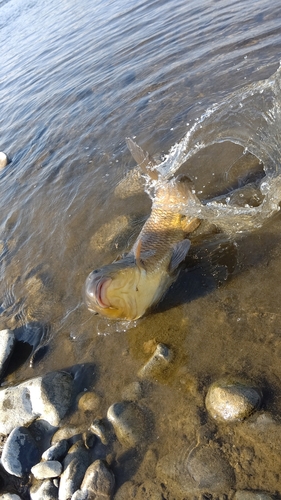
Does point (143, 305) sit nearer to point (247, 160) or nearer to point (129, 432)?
point (129, 432)

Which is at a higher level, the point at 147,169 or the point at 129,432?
the point at 147,169

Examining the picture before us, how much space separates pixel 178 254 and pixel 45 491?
2.57m

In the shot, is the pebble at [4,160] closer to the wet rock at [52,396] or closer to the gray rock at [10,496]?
the wet rock at [52,396]

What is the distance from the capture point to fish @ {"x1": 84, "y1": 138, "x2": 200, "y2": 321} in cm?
352

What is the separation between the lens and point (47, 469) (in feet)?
10.7

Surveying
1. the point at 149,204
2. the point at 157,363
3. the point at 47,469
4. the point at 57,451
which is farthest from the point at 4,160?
the point at 47,469

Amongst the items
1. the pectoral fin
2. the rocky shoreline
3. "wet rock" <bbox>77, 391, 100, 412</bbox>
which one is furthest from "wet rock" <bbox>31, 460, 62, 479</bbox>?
the pectoral fin

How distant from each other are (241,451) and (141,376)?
114 cm

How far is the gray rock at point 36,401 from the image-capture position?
12.1 ft

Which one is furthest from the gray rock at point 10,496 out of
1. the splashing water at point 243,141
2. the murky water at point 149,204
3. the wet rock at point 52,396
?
the splashing water at point 243,141

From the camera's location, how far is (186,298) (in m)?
4.16

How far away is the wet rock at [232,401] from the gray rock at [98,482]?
967 millimetres

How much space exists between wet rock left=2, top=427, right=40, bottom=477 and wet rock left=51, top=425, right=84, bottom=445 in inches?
7.8

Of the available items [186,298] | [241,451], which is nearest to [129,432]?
[241,451]
